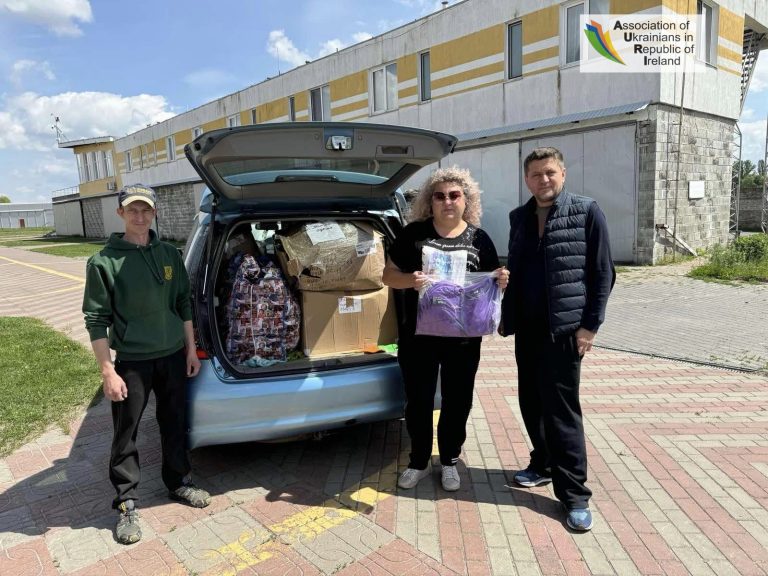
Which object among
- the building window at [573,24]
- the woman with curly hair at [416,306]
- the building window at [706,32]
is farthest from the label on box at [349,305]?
the building window at [706,32]

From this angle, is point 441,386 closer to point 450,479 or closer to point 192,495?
point 450,479

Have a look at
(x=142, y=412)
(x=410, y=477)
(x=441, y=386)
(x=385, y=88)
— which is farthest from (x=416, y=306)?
(x=385, y=88)

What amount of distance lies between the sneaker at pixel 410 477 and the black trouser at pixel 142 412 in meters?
1.24

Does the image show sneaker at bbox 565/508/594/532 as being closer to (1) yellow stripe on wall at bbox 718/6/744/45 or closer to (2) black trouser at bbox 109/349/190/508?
(2) black trouser at bbox 109/349/190/508

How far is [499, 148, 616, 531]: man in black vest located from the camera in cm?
272

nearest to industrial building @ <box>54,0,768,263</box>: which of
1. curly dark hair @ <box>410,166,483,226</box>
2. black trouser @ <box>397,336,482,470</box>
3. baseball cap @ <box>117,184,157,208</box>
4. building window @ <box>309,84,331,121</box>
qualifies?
building window @ <box>309,84,331,121</box>

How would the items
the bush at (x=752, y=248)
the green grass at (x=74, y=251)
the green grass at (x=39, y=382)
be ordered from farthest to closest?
the green grass at (x=74, y=251) → the bush at (x=752, y=248) → the green grass at (x=39, y=382)

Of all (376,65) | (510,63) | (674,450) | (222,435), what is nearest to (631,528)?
(674,450)

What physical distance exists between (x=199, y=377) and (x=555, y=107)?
12166 millimetres

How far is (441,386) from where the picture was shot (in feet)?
10.4

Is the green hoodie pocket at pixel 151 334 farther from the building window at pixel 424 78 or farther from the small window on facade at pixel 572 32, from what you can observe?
the building window at pixel 424 78

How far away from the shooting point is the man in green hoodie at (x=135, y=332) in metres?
2.66

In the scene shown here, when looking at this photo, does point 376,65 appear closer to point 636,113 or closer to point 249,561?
point 636,113

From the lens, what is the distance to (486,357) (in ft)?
19.5
